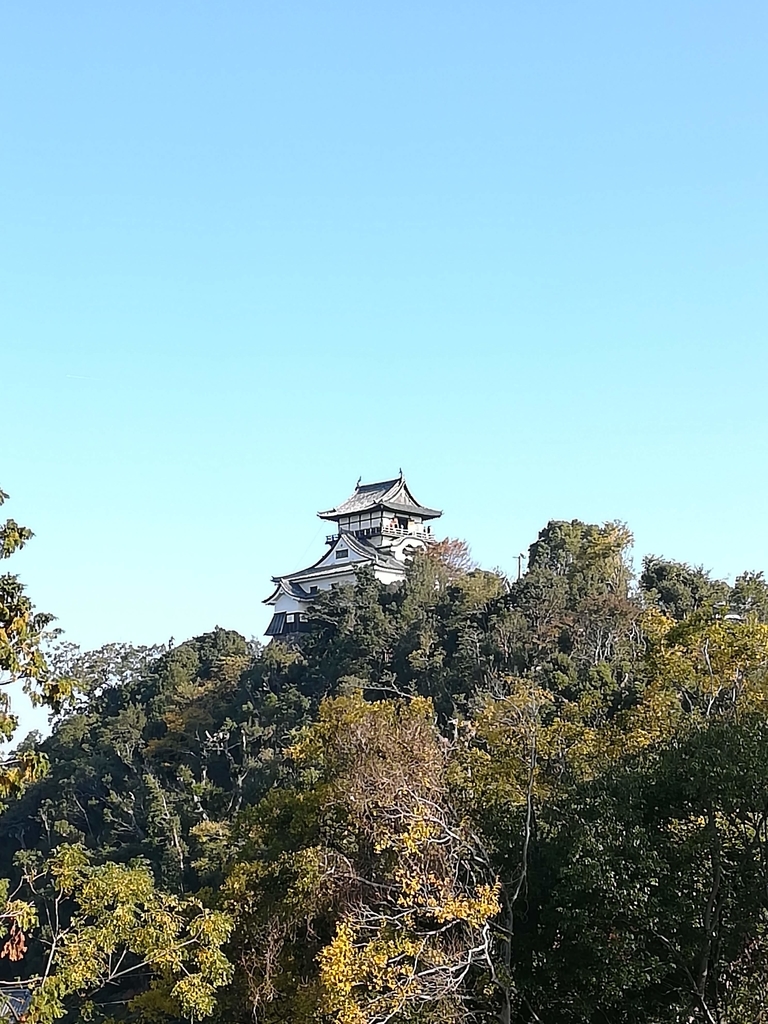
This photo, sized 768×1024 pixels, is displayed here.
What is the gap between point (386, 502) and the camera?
4419 centimetres

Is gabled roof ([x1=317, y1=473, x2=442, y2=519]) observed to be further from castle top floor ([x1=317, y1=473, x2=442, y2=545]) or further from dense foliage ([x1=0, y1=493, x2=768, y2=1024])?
dense foliage ([x1=0, y1=493, x2=768, y2=1024])

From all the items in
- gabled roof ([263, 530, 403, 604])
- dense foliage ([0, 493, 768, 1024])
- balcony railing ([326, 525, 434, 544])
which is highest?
balcony railing ([326, 525, 434, 544])

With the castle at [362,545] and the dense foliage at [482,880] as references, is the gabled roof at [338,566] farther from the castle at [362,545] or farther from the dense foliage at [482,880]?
the dense foliage at [482,880]

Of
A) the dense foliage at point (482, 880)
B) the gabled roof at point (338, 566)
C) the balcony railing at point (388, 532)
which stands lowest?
the dense foliage at point (482, 880)

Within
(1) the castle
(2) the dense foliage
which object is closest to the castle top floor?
(1) the castle

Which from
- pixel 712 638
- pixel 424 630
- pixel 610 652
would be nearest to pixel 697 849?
pixel 712 638

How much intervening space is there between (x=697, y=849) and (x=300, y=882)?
3.19 metres

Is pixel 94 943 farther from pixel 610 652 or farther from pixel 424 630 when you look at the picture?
pixel 424 630

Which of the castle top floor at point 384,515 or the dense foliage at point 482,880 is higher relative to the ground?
the castle top floor at point 384,515

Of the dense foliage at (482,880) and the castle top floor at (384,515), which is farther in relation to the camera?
the castle top floor at (384,515)

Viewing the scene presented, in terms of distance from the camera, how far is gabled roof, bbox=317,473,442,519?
44.3 meters

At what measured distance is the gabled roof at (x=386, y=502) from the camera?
4434 cm

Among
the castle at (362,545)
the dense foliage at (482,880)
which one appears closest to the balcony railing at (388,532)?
the castle at (362,545)

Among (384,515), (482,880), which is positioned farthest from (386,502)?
(482,880)
